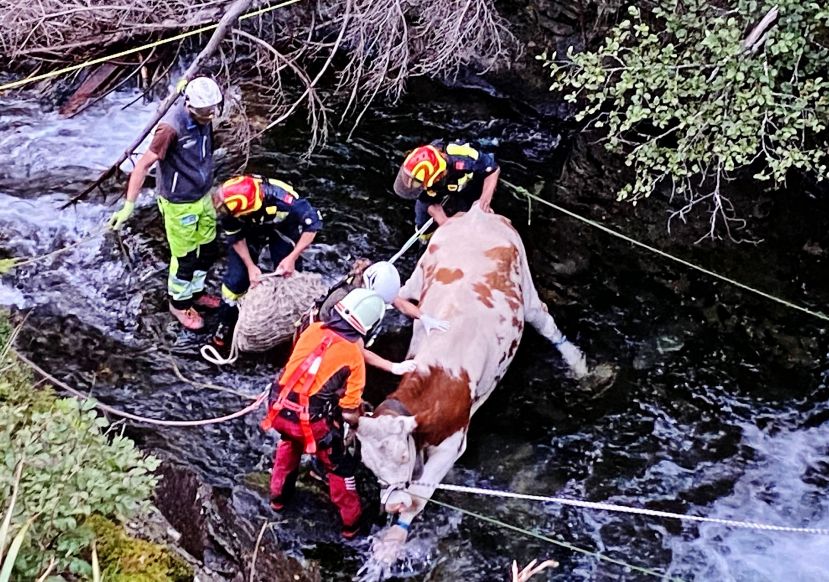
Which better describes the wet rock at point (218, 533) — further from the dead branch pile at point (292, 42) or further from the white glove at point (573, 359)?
the dead branch pile at point (292, 42)

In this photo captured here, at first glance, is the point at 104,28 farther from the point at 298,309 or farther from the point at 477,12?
the point at 298,309

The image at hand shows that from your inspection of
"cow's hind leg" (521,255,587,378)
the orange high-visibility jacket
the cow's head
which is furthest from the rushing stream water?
the orange high-visibility jacket

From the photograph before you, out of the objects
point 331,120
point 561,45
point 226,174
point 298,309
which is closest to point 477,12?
point 561,45

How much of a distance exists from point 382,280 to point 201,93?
1.86 metres

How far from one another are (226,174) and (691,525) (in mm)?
5364

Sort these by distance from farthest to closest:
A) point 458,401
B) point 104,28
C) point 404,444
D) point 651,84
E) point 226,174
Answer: point 104,28 < point 226,174 < point 651,84 < point 458,401 < point 404,444

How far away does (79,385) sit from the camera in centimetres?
609

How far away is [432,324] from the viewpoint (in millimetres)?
5477

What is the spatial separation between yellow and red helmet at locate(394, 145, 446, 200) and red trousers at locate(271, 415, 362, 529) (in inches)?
83.0

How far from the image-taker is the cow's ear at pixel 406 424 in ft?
15.5

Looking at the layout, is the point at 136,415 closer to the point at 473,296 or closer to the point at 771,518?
the point at 473,296

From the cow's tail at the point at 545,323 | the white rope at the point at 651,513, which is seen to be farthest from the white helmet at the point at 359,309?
the cow's tail at the point at 545,323

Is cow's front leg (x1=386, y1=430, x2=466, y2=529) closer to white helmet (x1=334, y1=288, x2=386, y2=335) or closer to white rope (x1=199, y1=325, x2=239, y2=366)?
white helmet (x1=334, y1=288, x2=386, y2=335)

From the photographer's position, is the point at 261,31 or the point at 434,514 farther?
the point at 261,31
